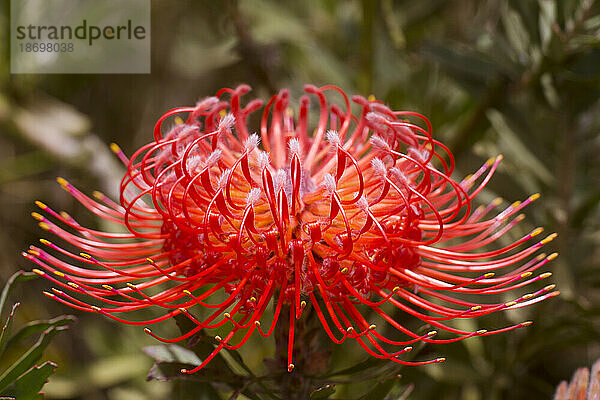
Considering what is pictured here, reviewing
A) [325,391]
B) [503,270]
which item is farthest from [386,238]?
[503,270]

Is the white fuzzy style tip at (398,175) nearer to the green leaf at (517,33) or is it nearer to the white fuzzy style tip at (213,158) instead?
the white fuzzy style tip at (213,158)

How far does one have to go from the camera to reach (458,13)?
178cm

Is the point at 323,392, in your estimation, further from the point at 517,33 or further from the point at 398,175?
the point at 517,33

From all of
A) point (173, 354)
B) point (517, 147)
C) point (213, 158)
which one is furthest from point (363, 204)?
point (517, 147)

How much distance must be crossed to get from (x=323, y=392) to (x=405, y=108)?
753 mm

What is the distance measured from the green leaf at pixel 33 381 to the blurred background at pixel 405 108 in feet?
0.58

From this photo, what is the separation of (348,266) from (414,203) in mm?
113

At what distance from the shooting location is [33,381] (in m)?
0.80

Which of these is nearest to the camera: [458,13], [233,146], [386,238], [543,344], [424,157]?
[386,238]

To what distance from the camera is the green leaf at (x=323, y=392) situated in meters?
0.77

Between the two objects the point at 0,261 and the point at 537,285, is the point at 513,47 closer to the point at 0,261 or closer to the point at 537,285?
the point at 537,285

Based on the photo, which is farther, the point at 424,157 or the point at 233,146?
the point at 233,146

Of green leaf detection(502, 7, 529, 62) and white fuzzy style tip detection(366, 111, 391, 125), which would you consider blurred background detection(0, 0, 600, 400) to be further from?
white fuzzy style tip detection(366, 111, 391, 125)

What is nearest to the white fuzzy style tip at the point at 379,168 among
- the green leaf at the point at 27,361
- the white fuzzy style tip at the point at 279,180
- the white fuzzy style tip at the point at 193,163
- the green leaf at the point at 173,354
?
the white fuzzy style tip at the point at 279,180
